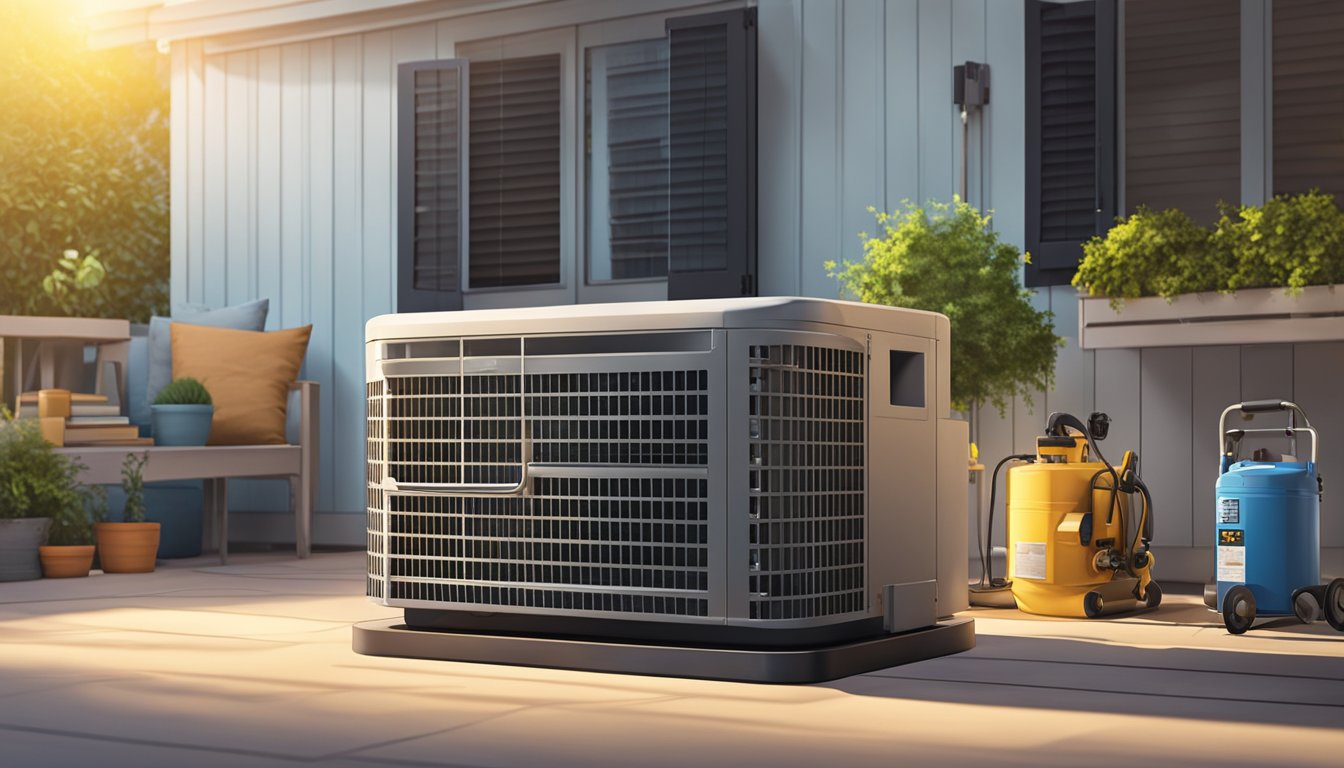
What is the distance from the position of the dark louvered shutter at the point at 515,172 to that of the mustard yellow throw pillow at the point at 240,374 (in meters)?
1.02

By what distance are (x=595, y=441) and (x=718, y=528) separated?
351mm

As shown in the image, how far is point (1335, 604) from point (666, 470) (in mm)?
2167

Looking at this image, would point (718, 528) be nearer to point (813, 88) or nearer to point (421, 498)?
point (421, 498)

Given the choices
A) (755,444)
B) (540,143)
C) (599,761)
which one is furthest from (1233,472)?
(540,143)

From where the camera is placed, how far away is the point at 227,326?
7.78 metres

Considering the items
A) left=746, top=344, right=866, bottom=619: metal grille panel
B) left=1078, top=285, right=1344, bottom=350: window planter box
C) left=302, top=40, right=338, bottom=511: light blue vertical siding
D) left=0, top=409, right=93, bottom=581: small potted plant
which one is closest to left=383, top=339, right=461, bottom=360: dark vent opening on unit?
left=746, top=344, right=866, bottom=619: metal grille panel

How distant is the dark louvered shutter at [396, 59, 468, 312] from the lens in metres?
7.55

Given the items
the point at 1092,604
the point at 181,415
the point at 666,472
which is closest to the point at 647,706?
the point at 666,472

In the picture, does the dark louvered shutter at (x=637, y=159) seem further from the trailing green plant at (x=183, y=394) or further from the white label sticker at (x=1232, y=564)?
the white label sticker at (x=1232, y=564)

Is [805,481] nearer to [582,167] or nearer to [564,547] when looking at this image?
[564,547]

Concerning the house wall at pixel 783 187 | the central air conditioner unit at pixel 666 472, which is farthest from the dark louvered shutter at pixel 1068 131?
the central air conditioner unit at pixel 666 472

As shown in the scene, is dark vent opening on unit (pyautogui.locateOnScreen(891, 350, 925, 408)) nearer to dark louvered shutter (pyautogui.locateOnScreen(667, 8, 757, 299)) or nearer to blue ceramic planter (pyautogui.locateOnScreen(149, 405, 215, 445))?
dark louvered shutter (pyautogui.locateOnScreen(667, 8, 757, 299))

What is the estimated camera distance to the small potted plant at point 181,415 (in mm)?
6535

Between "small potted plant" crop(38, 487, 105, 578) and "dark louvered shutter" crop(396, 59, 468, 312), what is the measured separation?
1934 mm
